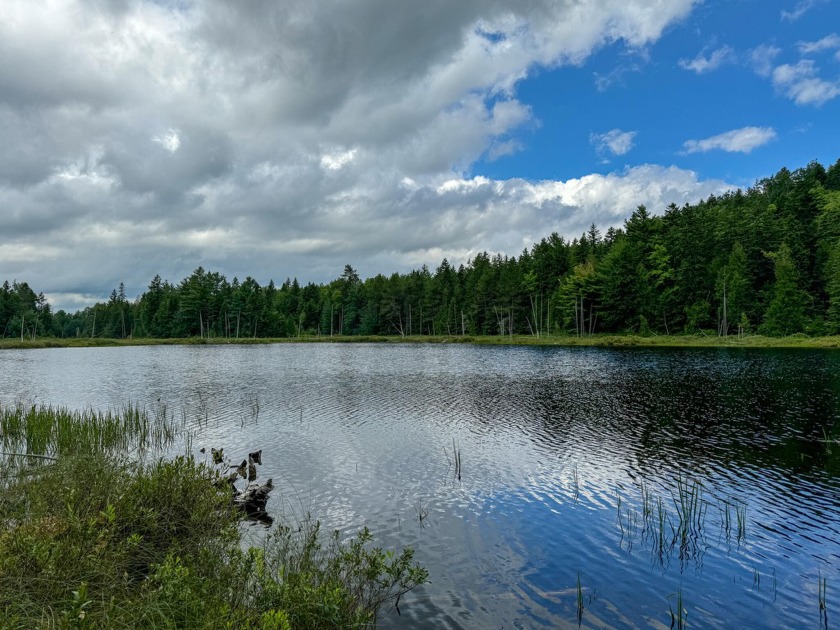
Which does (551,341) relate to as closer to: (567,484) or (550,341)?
(550,341)

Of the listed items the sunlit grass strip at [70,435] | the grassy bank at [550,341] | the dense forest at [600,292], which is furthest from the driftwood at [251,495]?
the dense forest at [600,292]

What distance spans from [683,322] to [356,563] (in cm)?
11181

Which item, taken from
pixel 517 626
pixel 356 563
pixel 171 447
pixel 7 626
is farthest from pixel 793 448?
pixel 171 447

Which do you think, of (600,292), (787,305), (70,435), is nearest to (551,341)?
(600,292)

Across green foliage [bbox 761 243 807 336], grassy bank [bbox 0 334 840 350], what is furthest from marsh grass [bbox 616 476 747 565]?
green foliage [bbox 761 243 807 336]

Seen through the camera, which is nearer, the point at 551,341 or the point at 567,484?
the point at 567,484

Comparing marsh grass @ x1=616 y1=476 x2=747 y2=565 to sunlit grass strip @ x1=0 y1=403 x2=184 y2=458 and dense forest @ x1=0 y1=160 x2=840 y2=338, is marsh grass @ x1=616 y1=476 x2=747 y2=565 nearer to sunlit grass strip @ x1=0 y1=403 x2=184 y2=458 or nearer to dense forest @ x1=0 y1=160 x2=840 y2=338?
sunlit grass strip @ x1=0 y1=403 x2=184 y2=458

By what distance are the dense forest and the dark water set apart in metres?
61.7

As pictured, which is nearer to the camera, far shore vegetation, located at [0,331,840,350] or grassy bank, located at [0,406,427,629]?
grassy bank, located at [0,406,427,629]

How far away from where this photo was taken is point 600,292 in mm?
107125

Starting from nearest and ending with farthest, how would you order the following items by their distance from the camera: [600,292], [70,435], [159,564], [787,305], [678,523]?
[159,564], [678,523], [70,435], [787,305], [600,292]

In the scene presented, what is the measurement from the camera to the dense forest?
94.7m

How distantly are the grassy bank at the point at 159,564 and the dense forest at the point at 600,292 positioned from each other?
339 feet

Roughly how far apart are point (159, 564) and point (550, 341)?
10519 centimetres
